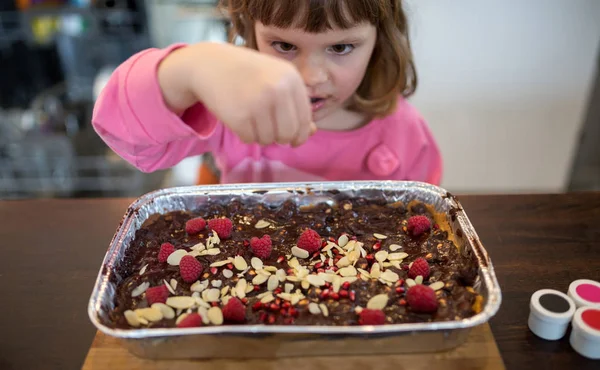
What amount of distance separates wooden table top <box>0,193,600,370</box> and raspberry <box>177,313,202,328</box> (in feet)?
0.61

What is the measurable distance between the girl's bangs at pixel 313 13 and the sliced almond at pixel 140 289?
0.54 meters

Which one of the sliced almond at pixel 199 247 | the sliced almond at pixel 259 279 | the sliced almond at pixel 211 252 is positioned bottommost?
the sliced almond at pixel 259 279

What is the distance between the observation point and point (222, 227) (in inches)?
34.5

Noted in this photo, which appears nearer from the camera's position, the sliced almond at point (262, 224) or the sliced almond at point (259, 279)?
the sliced almond at point (259, 279)

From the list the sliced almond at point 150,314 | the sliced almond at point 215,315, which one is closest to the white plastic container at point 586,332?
the sliced almond at point 215,315

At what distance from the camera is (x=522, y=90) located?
212 cm

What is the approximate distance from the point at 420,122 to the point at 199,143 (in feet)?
2.01

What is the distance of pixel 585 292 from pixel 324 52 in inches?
25.2

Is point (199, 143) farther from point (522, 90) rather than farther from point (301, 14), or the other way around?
point (522, 90)

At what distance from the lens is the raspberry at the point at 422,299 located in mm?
700

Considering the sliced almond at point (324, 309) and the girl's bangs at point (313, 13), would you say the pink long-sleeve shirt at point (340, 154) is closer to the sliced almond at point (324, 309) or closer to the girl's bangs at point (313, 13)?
the girl's bangs at point (313, 13)

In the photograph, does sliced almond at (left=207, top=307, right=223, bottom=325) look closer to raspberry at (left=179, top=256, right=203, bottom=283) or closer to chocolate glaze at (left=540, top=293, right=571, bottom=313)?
raspberry at (left=179, top=256, right=203, bottom=283)

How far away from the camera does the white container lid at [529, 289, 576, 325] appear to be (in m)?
0.71

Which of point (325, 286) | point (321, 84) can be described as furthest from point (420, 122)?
point (325, 286)
